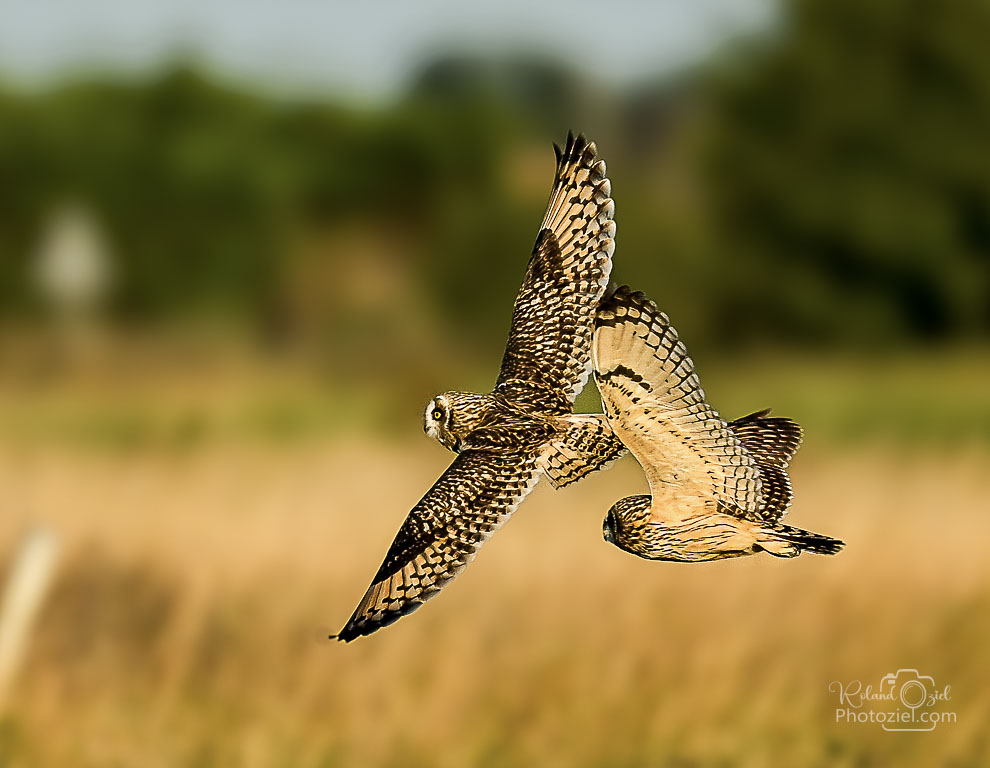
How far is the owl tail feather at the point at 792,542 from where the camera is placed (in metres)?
0.64

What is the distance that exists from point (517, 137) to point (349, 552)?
17352 millimetres

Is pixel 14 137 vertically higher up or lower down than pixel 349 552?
higher up

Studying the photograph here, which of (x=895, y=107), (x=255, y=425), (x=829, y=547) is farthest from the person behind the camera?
(x=895, y=107)

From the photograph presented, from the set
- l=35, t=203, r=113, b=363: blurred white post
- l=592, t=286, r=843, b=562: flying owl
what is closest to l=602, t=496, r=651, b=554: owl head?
l=592, t=286, r=843, b=562: flying owl

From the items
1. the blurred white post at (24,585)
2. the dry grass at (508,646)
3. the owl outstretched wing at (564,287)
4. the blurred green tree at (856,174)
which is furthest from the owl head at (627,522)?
the blurred green tree at (856,174)

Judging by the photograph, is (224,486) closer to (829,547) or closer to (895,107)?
(829,547)

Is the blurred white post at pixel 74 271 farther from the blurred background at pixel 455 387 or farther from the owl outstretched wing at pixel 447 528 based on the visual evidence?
the owl outstretched wing at pixel 447 528

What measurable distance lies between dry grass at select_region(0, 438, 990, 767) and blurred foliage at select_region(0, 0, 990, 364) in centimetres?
750

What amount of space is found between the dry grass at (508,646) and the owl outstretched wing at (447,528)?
5.32 meters

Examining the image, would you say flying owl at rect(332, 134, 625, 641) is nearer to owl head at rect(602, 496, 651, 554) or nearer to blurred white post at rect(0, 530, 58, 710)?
owl head at rect(602, 496, 651, 554)

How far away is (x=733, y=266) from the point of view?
20.1 meters

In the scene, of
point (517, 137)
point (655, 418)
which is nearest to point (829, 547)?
point (655, 418)

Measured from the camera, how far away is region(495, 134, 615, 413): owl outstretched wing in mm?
896

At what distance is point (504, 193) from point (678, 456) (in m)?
21.5
